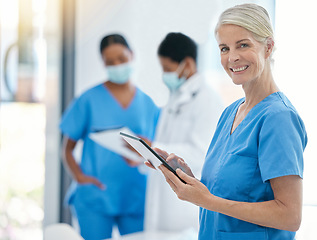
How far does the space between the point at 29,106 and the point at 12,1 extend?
0.68 metres

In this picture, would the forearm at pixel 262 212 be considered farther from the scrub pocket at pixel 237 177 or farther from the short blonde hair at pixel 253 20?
the short blonde hair at pixel 253 20

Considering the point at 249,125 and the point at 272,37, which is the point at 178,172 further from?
the point at 272,37

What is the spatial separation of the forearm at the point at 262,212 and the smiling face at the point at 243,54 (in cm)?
26

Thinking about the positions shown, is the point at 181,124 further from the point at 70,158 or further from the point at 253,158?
the point at 253,158

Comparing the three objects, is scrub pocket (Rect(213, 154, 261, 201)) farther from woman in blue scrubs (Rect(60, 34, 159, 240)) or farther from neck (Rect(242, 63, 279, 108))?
woman in blue scrubs (Rect(60, 34, 159, 240))

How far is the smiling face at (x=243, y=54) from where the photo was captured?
0.94 metres

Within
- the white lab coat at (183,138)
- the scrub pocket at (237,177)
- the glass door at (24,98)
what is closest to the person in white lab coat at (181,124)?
the white lab coat at (183,138)

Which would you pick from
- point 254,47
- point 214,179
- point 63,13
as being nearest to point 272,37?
point 254,47

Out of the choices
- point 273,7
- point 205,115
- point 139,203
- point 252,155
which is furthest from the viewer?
point 139,203

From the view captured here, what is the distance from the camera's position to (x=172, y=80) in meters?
1.67

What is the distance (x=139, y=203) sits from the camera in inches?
88.7

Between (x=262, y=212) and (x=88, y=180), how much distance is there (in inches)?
61.3

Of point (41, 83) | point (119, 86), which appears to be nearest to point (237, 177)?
point (119, 86)

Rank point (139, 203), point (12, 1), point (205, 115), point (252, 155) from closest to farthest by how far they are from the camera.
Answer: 1. point (252, 155)
2. point (205, 115)
3. point (139, 203)
4. point (12, 1)
